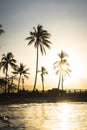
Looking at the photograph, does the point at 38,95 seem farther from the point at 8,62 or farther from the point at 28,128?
the point at 28,128

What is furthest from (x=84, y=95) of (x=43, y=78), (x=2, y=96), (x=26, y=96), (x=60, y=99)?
(x=43, y=78)

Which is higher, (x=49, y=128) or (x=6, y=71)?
(x=6, y=71)

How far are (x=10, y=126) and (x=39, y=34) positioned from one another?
4284 cm

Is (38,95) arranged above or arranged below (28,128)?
above

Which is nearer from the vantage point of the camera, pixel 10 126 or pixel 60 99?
pixel 10 126

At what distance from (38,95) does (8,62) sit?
1727cm

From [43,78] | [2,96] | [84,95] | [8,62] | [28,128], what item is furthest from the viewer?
[43,78]

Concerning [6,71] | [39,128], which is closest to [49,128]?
[39,128]

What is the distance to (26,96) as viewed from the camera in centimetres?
6525

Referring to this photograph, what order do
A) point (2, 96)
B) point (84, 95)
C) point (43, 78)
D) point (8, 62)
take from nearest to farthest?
point (2, 96), point (84, 95), point (8, 62), point (43, 78)

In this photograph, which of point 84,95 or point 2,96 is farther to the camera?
point 84,95

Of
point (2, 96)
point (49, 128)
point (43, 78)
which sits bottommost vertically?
point (49, 128)

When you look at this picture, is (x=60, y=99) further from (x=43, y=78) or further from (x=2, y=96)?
(x=43, y=78)

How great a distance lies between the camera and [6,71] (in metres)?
80.9
